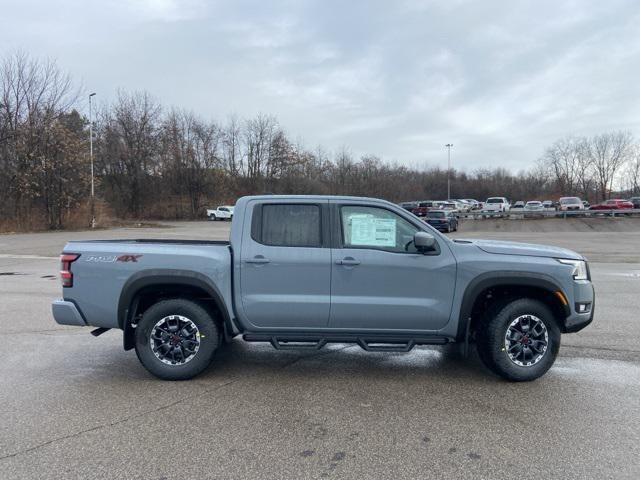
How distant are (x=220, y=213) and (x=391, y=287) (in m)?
51.7

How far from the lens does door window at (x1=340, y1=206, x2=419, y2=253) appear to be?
15.4 feet

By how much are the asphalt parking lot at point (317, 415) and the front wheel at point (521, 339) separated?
18cm

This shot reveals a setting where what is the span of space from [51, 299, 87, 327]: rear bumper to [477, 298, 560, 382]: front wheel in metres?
4.15

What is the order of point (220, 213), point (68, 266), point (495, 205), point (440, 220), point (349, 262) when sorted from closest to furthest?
point (349, 262) → point (68, 266) → point (440, 220) → point (495, 205) → point (220, 213)

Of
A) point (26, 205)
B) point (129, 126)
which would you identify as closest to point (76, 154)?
point (26, 205)

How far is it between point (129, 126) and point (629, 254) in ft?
172

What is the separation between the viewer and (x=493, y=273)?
456cm

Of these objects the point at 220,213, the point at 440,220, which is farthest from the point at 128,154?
the point at 440,220

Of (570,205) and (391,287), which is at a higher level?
(570,205)

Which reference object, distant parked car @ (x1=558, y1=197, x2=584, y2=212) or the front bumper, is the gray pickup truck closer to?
the front bumper

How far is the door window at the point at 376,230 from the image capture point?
4.70 metres

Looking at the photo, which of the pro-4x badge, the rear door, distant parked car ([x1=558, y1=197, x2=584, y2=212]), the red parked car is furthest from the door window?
the red parked car

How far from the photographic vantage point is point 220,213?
54719 millimetres

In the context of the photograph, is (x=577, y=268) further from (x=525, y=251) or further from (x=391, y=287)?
(x=391, y=287)
